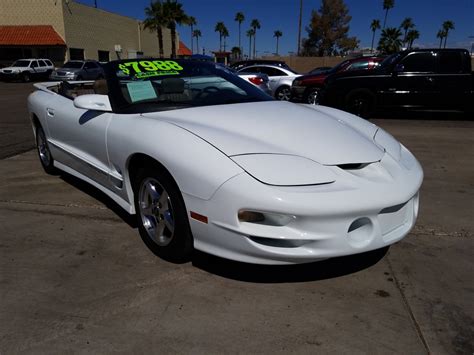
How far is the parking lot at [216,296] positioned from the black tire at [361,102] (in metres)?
6.16

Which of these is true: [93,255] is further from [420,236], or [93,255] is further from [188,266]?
[420,236]

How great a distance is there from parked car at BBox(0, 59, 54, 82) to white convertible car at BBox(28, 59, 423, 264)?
28.3 m

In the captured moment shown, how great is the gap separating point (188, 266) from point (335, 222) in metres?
1.10

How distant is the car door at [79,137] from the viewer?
3305 mm

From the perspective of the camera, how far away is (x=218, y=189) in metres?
2.28

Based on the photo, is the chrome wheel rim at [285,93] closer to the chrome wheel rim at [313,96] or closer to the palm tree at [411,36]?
the chrome wheel rim at [313,96]

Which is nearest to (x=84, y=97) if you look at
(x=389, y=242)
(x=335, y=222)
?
(x=335, y=222)

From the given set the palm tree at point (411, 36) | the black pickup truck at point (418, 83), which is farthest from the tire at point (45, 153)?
the palm tree at point (411, 36)

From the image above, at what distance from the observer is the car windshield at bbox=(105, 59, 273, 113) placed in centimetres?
325

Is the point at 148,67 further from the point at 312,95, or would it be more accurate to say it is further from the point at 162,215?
the point at 312,95

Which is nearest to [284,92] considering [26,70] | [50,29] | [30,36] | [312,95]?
[312,95]

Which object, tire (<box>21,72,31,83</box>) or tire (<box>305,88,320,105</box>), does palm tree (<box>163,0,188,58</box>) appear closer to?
tire (<box>21,72,31,83</box>)

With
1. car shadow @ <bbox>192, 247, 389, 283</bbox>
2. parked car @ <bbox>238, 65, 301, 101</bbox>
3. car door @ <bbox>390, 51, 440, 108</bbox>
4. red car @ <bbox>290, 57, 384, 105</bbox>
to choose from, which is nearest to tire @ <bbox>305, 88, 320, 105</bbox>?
red car @ <bbox>290, 57, 384, 105</bbox>

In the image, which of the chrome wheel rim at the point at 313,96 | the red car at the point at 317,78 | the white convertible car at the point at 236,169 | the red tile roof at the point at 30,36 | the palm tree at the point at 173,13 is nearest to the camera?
the white convertible car at the point at 236,169
